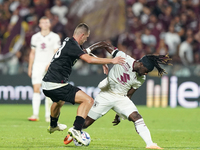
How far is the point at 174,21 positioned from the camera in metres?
17.4

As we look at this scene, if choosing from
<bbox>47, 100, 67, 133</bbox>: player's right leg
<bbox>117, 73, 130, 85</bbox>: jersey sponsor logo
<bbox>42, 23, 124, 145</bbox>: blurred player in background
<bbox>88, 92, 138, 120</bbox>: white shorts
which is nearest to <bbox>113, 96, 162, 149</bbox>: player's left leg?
<bbox>88, 92, 138, 120</bbox>: white shorts

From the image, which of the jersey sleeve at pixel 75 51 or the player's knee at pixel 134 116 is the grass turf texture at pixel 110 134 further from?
the jersey sleeve at pixel 75 51

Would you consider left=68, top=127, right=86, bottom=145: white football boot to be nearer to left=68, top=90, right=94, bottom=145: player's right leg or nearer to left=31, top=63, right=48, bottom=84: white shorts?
left=68, top=90, right=94, bottom=145: player's right leg

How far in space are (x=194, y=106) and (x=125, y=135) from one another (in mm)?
7682

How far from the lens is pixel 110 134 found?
28.8 ft

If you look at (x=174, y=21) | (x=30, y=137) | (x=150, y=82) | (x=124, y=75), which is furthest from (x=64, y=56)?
(x=174, y=21)

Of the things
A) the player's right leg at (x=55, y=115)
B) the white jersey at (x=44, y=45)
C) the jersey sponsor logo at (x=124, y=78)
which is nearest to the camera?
the jersey sponsor logo at (x=124, y=78)

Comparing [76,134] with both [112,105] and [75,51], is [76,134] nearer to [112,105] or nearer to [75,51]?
[112,105]

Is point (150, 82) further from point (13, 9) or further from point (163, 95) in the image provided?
point (13, 9)

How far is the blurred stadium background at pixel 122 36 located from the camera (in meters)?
15.8

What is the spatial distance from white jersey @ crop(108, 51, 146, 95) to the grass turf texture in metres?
0.96

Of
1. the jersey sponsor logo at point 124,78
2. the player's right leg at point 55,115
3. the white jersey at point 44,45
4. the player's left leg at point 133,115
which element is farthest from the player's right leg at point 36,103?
the jersey sponsor logo at point 124,78

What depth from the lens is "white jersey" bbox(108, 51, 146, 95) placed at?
23.2 ft

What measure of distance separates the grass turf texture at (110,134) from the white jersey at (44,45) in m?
1.69
